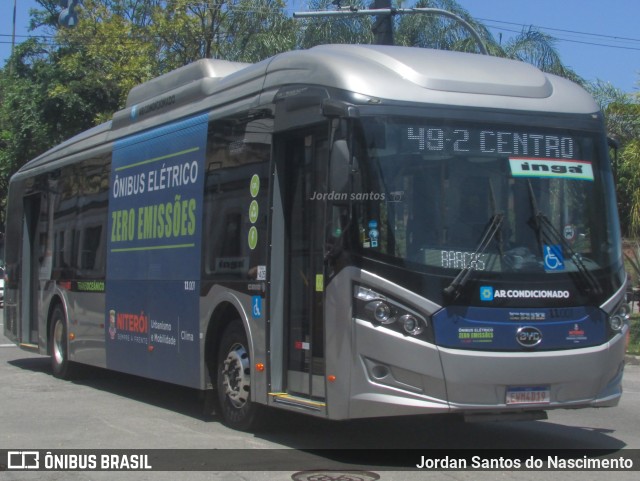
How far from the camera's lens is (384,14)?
18047mm

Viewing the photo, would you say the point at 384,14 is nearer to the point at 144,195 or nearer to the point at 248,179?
the point at 144,195

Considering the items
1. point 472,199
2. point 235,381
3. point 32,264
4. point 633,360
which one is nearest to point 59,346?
point 32,264

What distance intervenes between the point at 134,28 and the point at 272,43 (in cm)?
454

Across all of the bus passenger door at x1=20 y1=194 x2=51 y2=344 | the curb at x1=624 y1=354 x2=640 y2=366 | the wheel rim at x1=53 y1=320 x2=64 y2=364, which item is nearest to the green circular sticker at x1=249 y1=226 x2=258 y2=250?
the wheel rim at x1=53 y1=320 x2=64 y2=364

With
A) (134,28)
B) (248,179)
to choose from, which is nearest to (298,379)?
(248,179)

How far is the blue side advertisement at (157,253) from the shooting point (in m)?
10.8

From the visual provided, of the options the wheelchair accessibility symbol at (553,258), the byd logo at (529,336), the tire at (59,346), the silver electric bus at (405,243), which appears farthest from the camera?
the tire at (59,346)

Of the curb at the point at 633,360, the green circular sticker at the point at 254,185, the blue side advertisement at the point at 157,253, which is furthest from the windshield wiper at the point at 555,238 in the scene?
the curb at the point at 633,360

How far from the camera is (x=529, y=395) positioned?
A: 7934 mm

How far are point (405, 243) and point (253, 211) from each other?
2.13 metres

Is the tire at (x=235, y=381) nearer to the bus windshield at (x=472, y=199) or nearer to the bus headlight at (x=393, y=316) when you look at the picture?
the bus headlight at (x=393, y=316)

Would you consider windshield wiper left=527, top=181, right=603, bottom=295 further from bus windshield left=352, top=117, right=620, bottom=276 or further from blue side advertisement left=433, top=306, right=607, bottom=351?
blue side advertisement left=433, top=306, right=607, bottom=351

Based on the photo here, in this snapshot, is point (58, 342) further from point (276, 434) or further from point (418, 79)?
point (418, 79)

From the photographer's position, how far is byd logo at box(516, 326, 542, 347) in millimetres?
7949
